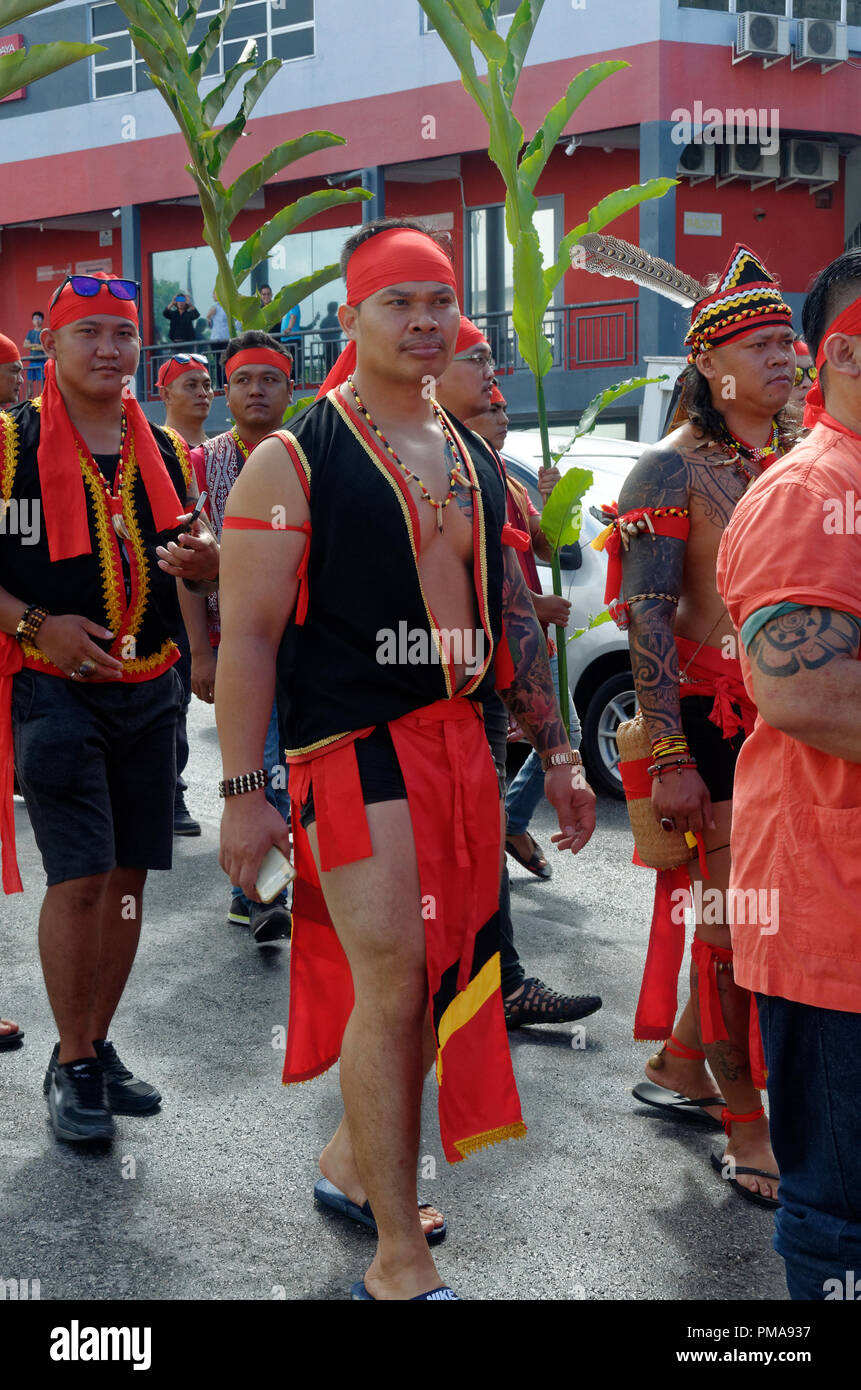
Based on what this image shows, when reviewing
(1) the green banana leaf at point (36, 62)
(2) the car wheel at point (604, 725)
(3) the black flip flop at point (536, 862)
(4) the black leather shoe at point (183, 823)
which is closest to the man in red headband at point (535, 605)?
(3) the black flip flop at point (536, 862)

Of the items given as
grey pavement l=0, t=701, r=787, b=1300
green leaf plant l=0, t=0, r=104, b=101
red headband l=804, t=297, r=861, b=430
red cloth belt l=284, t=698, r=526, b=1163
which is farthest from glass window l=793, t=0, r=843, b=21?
red headband l=804, t=297, r=861, b=430

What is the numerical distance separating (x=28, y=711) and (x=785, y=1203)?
8.44 feet

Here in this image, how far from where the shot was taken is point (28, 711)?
13.6 feet

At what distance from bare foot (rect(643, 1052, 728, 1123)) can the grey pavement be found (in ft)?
0.33

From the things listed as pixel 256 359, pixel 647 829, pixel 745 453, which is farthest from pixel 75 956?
pixel 256 359

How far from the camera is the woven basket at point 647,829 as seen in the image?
3.85 m

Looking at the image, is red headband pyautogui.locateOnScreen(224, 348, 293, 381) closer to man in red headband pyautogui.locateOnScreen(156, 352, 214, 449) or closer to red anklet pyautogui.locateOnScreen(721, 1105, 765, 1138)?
man in red headband pyautogui.locateOnScreen(156, 352, 214, 449)

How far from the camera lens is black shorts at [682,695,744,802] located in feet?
12.6

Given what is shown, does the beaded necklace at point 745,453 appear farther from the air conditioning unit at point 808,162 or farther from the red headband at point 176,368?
the air conditioning unit at point 808,162

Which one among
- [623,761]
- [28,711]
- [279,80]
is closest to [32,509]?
[28,711]

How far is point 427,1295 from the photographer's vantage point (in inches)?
117

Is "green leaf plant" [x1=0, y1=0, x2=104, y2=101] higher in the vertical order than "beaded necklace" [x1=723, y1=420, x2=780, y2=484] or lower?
higher

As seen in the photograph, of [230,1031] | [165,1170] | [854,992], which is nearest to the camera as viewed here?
[854,992]
